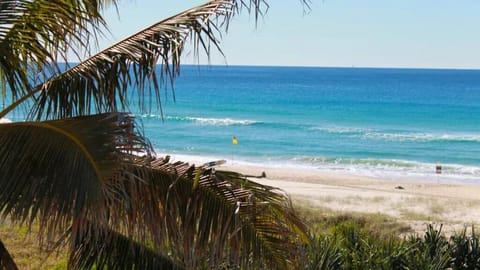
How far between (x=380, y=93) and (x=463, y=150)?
2411 inches

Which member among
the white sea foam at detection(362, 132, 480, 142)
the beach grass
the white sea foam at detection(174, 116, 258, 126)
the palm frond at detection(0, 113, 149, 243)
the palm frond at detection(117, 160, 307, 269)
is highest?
the palm frond at detection(0, 113, 149, 243)

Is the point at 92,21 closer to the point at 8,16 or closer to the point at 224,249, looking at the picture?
the point at 8,16

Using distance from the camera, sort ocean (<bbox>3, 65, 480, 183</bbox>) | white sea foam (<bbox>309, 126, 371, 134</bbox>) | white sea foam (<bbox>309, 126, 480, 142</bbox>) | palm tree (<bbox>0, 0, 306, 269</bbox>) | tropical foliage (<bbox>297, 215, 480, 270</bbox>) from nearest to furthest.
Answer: palm tree (<bbox>0, 0, 306, 269</bbox>) → tropical foliage (<bbox>297, 215, 480, 270</bbox>) → ocean (<bbox>3, 65, 480, 183</bbox>) → white sea foam (<bbox>309, 126, 480, 142</bbox>) → white sea foam (<bbox>309, 126, 371, 134</bbox>)

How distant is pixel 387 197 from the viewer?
70.1 ft

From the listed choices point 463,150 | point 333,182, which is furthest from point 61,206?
point 463,150

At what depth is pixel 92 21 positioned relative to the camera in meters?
4.43

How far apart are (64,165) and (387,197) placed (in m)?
19.1

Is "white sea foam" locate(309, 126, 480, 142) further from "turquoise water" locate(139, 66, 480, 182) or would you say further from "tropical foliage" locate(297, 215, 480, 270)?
"tropical foliage" locate(297, 215, 480, 270)

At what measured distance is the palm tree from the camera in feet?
11.2

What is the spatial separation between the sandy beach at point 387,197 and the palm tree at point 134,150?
410 inches

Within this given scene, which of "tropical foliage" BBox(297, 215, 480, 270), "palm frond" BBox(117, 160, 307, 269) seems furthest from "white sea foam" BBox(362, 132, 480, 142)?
"palm frond" BBox(117, 160, 307, 269)

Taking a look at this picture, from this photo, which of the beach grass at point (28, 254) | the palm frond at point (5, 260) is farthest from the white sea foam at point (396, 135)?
the palm frond at point (5, 260)

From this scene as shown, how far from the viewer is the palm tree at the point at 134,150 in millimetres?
3408

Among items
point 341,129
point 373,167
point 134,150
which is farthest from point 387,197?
point 341,129
